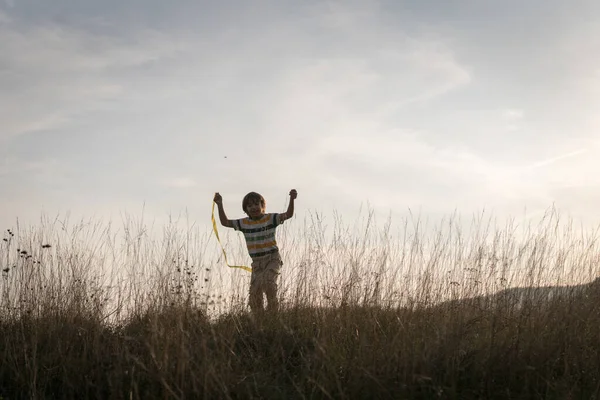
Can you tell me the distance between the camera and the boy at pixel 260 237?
19.5 ft

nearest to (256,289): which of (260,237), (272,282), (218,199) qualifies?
(272,282)

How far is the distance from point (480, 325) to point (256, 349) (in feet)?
6.39

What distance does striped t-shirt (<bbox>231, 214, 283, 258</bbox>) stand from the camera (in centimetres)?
619

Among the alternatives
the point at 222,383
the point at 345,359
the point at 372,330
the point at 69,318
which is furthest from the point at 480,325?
the point at 69,318

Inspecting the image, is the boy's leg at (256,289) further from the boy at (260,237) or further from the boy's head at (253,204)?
the boy's head at (253,204)

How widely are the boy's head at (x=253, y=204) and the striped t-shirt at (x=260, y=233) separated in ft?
0.25

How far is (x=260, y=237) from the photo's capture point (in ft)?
20.4

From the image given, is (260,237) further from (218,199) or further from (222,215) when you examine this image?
(218,199)

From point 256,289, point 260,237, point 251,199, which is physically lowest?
point 256,289

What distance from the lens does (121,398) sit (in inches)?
140

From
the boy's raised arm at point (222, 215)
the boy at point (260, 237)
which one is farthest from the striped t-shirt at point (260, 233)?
the boy's raised arm at point (222, 215)

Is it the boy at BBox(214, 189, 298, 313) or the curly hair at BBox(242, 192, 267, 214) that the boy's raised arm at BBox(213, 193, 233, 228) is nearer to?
the boy at BBox(214, 189, 298, 313)

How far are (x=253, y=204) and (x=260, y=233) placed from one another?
12.1 inches

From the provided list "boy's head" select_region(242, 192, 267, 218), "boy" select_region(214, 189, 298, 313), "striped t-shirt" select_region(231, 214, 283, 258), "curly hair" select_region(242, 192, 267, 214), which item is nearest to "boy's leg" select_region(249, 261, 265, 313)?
"boy" select_region(214, 189, 298, 313)
